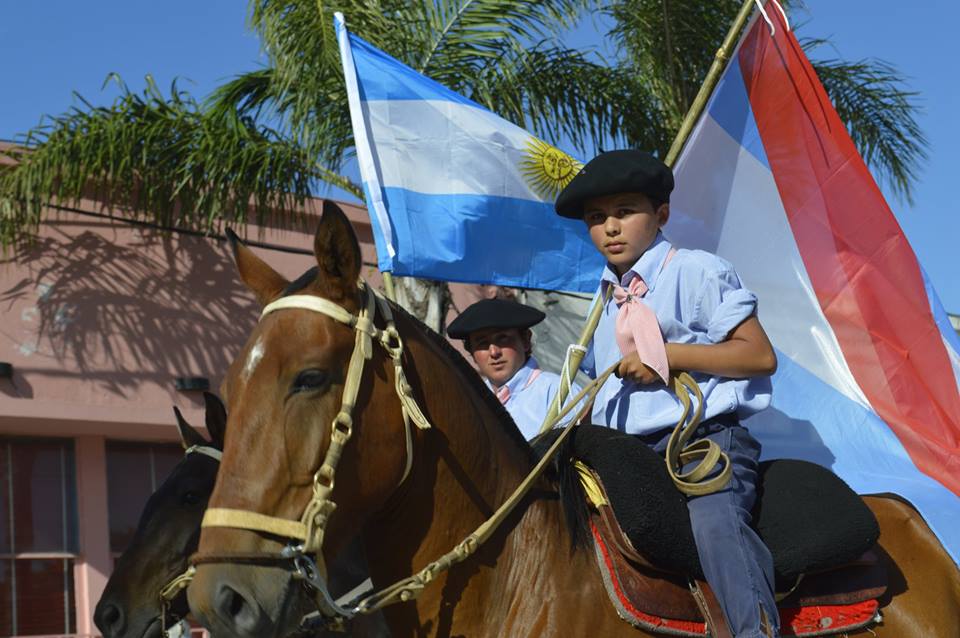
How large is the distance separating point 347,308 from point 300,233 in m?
10.5

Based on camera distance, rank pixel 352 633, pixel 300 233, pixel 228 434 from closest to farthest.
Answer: pixel 228 434 → pixel 352 633 → pixel 300 233

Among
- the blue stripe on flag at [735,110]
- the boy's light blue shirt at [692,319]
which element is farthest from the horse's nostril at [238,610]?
the blue stripe on flag at [735,110]

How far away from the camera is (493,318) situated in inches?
294

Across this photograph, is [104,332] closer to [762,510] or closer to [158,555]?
[158,555]

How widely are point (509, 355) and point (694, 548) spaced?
380 centimetres

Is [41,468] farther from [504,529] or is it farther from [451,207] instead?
[504,529]

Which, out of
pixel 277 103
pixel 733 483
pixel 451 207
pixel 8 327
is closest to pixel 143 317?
pixel 8 327

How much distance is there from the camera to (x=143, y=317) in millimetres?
12930

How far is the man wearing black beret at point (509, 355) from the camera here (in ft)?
24.4

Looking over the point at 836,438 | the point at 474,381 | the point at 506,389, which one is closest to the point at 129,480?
the point at 506,389

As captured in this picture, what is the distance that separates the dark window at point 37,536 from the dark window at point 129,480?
0.40m

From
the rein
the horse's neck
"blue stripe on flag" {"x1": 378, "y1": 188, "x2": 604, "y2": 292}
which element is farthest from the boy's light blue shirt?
"blue stripe on flag" {"x1": 378, "y1": 188, "x2": 604, "y2": 292}

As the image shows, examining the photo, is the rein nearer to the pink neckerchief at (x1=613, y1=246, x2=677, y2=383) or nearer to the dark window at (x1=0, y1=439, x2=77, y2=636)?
the pink neckerchief at (x1=613, y1=246, x2=677, y2=383)

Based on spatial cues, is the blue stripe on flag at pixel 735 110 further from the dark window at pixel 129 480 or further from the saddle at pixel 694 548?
the dark window at pixel 129 480
